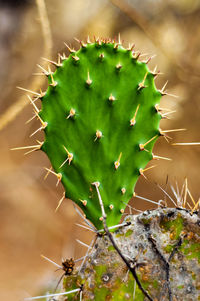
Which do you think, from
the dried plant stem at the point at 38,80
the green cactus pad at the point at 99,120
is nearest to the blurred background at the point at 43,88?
the dried plant stem at the point at 38,80

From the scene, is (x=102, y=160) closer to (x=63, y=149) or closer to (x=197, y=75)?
(x=63, y=149)

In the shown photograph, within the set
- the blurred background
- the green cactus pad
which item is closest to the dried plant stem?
the blurred background

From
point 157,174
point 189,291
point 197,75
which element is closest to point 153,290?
point 189,291

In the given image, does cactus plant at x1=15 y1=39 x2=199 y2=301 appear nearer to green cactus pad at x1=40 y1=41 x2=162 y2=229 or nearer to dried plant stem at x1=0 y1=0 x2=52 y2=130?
green cactus pad at x1=40 y1=41 x2=162 y2=229

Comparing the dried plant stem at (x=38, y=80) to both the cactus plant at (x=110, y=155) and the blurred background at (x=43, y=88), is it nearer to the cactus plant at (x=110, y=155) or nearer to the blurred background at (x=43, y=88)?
the blurred background at (x=43, y=88)

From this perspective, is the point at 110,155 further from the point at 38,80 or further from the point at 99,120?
the point at 38,80

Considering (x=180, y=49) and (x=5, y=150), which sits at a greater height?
(x=5, y=150)
